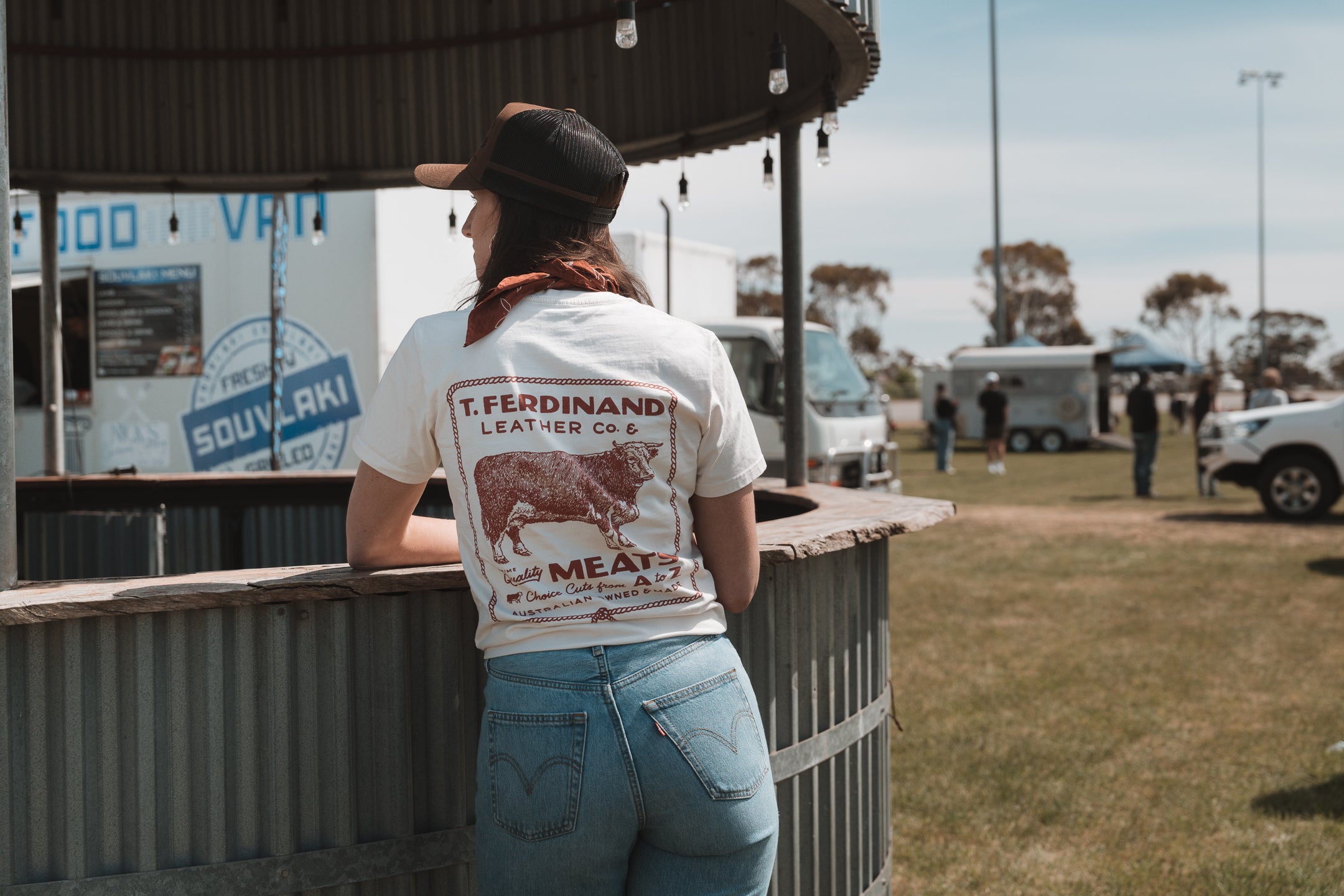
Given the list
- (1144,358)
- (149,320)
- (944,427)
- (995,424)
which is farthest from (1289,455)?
(1144,358)

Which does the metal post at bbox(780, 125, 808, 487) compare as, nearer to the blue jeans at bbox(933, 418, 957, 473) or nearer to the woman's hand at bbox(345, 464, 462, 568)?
the woman's hand at bbox(345, 464, 462, 568)

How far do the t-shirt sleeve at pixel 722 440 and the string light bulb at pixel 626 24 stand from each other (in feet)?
4.21

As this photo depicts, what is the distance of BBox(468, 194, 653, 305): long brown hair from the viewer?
1838mm

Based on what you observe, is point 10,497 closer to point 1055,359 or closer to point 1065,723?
point 1065,723

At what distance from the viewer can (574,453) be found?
67.3 inches


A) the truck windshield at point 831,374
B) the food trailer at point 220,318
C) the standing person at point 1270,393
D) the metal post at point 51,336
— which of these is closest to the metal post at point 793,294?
the metal post at point 51,336

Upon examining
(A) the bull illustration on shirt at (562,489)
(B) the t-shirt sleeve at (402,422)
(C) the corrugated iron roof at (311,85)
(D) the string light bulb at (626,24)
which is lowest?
(A) the bull illustration on shirt at (562,489)

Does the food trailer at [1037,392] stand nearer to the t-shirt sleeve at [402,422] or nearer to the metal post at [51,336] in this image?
the metal post at [51,336]

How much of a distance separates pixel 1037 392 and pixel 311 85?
90.4 feet

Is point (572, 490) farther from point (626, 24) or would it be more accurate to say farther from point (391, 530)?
point (626, 24)

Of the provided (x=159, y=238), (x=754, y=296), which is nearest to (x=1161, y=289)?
(x=754, y=296)

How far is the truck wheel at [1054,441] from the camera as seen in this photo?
102ft

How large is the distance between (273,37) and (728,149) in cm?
251

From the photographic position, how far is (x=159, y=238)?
11.0 meters
